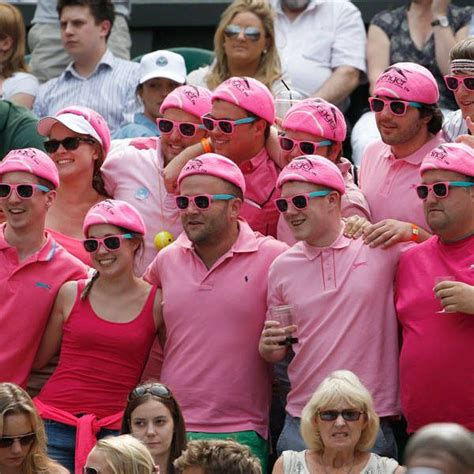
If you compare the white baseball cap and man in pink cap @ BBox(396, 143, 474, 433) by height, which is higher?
the white baseball cap

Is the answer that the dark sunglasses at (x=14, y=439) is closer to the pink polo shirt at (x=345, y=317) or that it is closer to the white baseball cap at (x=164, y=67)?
the pink polo shirt at (x=345, y=317)

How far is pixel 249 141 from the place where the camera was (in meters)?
8.26

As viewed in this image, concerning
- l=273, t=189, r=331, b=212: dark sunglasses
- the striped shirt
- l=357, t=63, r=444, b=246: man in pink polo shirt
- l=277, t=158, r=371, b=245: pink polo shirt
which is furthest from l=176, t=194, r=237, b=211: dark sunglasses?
the striped shirt

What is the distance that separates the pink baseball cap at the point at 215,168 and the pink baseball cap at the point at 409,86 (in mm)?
894

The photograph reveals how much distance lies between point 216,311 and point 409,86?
1.57m

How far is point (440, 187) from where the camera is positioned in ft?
23.9

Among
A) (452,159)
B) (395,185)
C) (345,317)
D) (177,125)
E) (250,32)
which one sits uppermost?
(250,32)

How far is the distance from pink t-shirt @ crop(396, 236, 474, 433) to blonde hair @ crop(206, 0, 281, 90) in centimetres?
277

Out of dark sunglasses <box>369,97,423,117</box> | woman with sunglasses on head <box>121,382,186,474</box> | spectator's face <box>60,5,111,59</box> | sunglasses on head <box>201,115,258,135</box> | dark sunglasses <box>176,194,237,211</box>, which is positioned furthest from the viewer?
spectator's face <box>60,5,111,59</box>

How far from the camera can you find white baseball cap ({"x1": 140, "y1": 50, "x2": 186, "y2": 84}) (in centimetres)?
987

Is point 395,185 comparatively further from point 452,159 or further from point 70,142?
point 70,142

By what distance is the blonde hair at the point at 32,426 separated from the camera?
270 inches

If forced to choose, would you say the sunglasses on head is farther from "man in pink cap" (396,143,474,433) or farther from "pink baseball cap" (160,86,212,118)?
"man in pink cap" (396,143,474,433)

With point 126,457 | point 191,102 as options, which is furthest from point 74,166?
point 126,457
